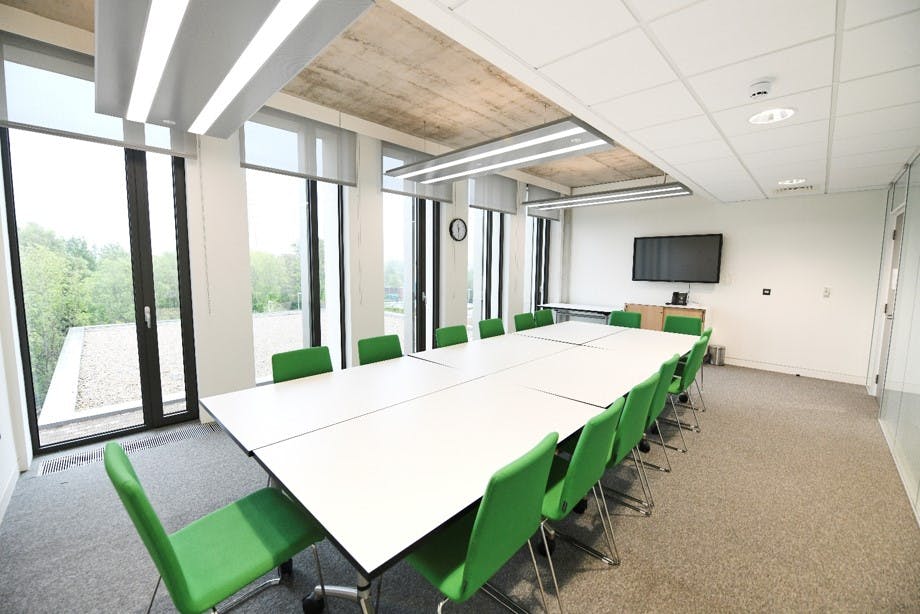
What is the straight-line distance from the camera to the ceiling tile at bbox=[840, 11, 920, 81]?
66.9 inches

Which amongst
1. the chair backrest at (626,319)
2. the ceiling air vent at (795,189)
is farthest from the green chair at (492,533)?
the ceiling air vent at (795,189)

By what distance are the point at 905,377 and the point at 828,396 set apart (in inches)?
82.0

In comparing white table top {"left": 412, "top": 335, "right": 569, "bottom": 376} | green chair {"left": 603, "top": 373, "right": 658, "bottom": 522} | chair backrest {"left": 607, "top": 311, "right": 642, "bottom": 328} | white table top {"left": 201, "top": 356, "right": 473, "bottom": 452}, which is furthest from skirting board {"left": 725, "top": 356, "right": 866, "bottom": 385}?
white table top {"left": 201, "top": 356, "right": 473, "bottom": 452}

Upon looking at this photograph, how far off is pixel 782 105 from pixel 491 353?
2.71m

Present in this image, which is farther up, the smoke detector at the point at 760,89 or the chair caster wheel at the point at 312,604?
the smoke detector at the point at 760,89

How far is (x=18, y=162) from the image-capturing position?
287 centimetres

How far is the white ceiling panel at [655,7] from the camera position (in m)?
1.63

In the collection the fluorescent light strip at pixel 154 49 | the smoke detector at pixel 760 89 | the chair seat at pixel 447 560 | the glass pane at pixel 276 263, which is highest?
the smoke detector at pixel 760 89

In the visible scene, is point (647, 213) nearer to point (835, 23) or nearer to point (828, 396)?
point (828, 396)

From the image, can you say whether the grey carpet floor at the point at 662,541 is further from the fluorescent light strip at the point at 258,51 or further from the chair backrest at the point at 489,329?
the fluorescent light strip at the point at 258,51

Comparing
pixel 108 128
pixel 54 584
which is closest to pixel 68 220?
pixel 108 128

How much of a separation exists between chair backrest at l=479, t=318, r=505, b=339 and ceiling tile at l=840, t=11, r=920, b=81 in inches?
128

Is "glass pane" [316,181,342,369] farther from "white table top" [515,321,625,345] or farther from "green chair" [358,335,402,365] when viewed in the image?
"white table top" [515,321,625,345]

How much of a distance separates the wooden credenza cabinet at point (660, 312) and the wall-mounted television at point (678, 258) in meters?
0.52
